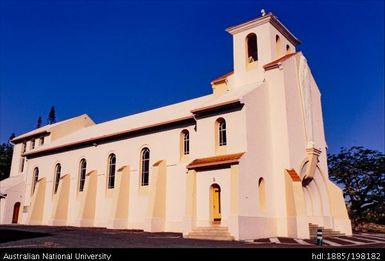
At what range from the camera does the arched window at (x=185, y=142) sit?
23.8 m

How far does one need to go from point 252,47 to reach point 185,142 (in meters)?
8.49

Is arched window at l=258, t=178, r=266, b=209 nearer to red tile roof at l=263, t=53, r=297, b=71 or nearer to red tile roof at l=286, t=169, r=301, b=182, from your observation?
red tile roof at l=286, t=169, r=301, b=182

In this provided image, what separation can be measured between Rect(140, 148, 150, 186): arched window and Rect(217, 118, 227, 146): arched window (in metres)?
6.61

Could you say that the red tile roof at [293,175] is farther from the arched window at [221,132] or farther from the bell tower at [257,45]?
the bell tower at [257,45]

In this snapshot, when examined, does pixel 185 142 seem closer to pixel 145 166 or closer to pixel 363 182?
pixel 145 166

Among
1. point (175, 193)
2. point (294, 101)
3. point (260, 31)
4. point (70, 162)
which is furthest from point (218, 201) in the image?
point (70, 162)

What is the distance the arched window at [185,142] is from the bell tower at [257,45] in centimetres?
492

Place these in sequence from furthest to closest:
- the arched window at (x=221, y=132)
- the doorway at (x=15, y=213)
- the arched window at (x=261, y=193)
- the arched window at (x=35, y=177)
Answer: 1. the doorway at (x=15, y=213)
2. the arched window at (x=35, y=177)
3. the arched window at (x=221, y=132)
4. the arched window at (x=261, y=193)

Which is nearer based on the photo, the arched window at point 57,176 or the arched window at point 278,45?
the arched window at point 278,45

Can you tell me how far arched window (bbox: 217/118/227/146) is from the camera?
21016 millimetres

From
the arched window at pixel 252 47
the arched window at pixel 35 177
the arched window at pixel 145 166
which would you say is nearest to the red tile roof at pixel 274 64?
the arched window at pixel 252 47

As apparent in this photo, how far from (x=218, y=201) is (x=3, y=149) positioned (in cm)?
4274
